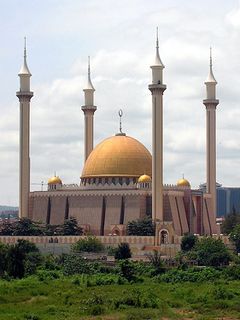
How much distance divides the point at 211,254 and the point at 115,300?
1140 inches

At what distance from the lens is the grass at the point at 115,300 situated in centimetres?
5522

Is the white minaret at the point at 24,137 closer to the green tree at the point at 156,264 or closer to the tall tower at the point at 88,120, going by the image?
the tall tower at the point at 88,120

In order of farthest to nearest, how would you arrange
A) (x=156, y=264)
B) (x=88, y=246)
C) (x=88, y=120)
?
(x=88, y=120)
(x=88, y=246)
(x=156, y=264)

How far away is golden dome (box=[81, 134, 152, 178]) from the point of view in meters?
109

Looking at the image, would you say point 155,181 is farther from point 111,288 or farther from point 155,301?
point 155,301

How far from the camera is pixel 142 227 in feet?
328

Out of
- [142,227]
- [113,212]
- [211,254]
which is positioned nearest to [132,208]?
[113,212]

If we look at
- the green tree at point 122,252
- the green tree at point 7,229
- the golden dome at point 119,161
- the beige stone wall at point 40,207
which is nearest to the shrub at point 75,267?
the green tree at point 122,252

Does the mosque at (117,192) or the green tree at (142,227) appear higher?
the mosque at (117,192)

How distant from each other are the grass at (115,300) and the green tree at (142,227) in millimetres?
29794

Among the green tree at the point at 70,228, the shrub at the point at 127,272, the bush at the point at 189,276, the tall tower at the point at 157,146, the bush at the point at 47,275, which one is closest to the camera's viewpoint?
the bush at the point at 47,275

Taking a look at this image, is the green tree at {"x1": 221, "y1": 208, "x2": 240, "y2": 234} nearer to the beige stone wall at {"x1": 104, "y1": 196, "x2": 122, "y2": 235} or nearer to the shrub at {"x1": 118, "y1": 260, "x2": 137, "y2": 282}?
the beige stone wall at {"x1": 104, "y1": 196, "x2": 122, "y2": 235}

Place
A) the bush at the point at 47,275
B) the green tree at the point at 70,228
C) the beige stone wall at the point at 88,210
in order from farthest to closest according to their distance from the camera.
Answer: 1. the beige stone wall at the point at 88,210
2. the green tree at the point at 70,228
3. the bush at the point at 47,275

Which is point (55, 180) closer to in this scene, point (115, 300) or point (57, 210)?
point (57, 210)
